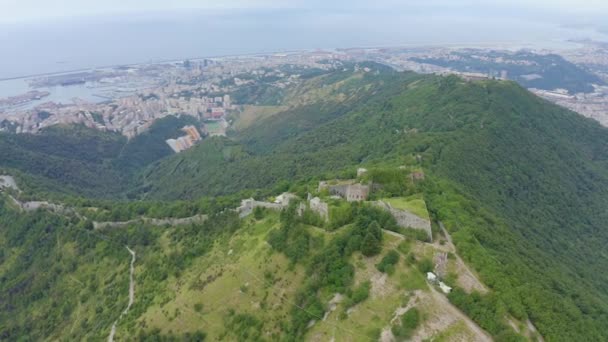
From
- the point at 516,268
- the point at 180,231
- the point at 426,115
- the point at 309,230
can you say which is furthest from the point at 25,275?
the point at 426,115

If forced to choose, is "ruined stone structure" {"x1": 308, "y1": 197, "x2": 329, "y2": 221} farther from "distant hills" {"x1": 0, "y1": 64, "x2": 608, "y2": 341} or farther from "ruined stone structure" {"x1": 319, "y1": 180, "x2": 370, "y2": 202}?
"ruined stone structure" {"x1": 319, "y1": 180, "x2": 370, "y2": 202}

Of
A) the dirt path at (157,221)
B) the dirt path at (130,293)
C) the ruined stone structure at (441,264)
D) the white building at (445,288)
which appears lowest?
the dirt path at (130,293)

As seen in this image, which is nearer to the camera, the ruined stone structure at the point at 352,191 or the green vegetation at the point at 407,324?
the green vegetation at the point at 407,324

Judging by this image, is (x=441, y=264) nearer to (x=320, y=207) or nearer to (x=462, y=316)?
(x=462, y=316)

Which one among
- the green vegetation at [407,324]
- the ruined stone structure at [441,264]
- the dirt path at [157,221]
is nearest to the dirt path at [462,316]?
the ruined stone structure at [441,264]

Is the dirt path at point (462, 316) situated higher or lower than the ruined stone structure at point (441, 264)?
lower

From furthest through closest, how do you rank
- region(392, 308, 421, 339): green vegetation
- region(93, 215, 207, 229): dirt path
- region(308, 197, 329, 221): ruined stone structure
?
region(93, 215, 207, 229): dirt path, region(308, 197, 329, 221): ruined stone structure, region(392, 308, 421, 339): green vegetation

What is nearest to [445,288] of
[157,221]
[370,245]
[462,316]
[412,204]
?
[462,316]

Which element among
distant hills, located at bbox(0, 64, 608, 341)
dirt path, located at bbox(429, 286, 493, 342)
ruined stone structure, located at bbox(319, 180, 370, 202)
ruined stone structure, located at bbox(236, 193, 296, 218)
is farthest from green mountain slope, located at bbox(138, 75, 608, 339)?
ruined stone structure, located at bbox(236, 193, 296, 218)

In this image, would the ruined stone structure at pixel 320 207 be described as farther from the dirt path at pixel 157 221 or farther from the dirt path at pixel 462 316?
the dirt path at pixel 157 221

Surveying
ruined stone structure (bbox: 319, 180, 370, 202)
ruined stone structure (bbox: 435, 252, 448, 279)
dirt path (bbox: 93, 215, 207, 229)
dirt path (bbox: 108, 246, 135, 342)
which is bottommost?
dirt path (bbox: 108, 246, 135, 342)
